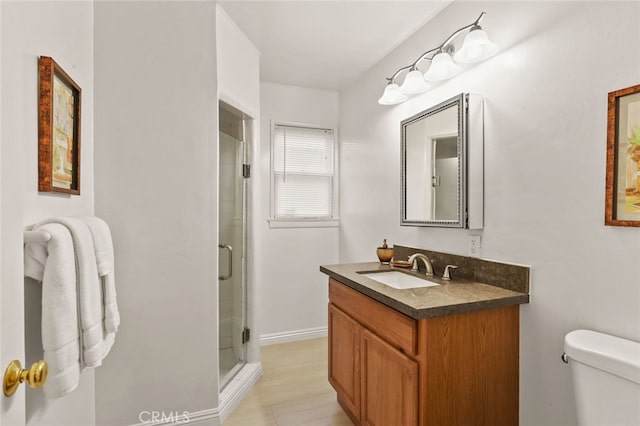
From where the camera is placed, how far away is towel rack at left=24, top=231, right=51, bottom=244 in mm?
931

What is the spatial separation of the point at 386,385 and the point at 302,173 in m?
2.22

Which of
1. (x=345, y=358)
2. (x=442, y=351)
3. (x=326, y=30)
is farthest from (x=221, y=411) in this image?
(x=326, y=30)

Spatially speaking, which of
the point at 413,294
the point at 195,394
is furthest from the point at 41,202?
the point at 413,294

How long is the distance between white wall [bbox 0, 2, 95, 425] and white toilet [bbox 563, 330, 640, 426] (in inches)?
61.3

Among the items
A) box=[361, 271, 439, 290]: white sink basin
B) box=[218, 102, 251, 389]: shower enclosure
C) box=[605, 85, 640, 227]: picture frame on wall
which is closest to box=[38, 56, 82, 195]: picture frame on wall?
box=[218, 102, 251, 389]: shower enclosure

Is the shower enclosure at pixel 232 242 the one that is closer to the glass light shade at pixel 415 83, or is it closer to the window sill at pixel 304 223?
the window sill at pixel 304 223

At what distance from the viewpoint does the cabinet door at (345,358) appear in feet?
5.89

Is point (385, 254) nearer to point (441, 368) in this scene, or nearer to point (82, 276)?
point (441, 368)

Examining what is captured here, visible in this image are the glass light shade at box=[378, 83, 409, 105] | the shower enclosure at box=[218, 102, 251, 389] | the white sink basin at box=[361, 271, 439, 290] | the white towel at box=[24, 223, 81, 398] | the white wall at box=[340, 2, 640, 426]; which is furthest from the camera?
the shower enclosure at box=[218, 102, 251, 389]

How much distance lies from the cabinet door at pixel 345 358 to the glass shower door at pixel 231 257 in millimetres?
801

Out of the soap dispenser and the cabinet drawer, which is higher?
the soap dispenser

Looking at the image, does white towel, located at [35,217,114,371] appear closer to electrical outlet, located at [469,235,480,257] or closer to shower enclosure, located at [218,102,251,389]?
shower enclosure, located at [218,102,251,389]

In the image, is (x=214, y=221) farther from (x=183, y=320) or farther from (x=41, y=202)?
(x=41, y=202)

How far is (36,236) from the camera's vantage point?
3.07 ft
